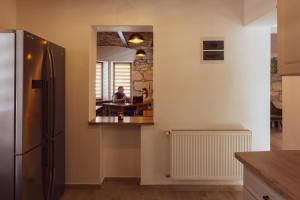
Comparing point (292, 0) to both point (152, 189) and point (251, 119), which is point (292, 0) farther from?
point (152, 189)

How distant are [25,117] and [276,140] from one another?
602 cm

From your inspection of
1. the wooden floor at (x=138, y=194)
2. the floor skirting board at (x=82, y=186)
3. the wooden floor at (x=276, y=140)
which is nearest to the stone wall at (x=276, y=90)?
the wooden floor at (x=276, y=140)

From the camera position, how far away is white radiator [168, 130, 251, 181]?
384 centimetres

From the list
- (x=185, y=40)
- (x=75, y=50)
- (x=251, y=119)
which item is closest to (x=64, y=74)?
(x=75, y=50)

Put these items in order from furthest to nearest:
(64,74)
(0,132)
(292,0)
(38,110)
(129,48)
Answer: (129,48), (64,74), (38,110), (0,132), (292,0)

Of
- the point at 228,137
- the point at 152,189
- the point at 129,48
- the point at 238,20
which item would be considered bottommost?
the point at 152,189

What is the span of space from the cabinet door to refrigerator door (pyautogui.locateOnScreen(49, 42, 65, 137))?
218 centimetres

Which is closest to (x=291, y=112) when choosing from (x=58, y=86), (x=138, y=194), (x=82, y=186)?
(x=138, y=194)

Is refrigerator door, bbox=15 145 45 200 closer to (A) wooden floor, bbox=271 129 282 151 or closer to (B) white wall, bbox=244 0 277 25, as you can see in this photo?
(B) white wall, bbox=244 0 277 25

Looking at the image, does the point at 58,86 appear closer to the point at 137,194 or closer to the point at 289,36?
the point at 137,194

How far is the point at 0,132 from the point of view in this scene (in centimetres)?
255

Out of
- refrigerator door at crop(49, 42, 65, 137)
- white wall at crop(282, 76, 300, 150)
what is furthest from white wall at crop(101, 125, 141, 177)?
white wall at crop(282, 76, 300, 150)

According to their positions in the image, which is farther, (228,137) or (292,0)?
(228,137)

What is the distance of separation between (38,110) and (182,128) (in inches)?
72.8
